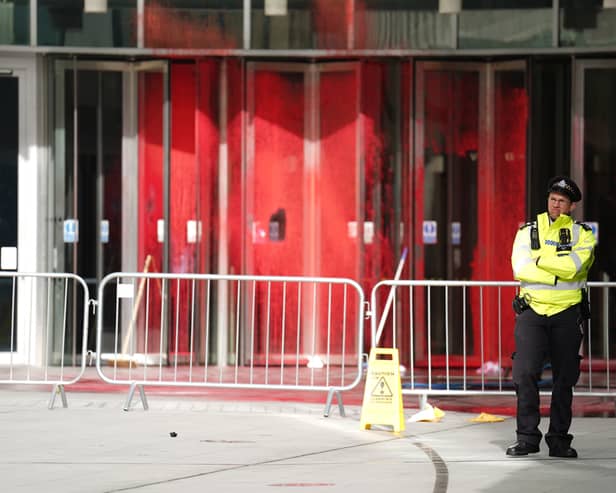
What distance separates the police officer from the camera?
10641 millimetres

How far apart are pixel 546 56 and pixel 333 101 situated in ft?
7.79

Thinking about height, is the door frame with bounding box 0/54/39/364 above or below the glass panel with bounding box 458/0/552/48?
below

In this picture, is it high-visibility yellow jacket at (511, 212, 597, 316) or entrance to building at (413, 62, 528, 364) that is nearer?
high-visibility yellow jacket at (511, 212, 597, 316)

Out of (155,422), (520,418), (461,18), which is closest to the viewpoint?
(520,418)

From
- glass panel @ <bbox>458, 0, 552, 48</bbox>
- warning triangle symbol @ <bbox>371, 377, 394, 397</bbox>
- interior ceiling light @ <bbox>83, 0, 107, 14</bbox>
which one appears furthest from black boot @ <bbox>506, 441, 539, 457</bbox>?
interior ceiling light @ <bbox>83, 0, 107, 14</bbox>

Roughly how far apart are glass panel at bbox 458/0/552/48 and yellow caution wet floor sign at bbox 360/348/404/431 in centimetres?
553

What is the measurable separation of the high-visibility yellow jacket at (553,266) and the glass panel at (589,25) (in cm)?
643

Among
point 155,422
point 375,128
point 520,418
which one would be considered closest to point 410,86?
point 375,128

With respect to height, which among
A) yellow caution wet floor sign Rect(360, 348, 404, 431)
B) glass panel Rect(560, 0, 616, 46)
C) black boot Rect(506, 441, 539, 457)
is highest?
glass panel Rect(560, 0, 616, 46)

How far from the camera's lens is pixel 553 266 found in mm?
10633

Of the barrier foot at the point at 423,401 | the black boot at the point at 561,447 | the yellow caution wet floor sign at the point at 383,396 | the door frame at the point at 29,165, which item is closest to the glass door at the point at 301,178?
the door frame at the point at 29,165

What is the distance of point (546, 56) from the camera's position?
1705cm

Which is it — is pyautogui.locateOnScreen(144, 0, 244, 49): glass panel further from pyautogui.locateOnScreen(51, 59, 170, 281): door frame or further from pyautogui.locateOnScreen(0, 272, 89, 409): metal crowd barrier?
pyautogui.locateOnScreen(0, 272, 89, 409): metal crowd barrier

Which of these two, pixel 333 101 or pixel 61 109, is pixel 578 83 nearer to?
pixel 333 101
